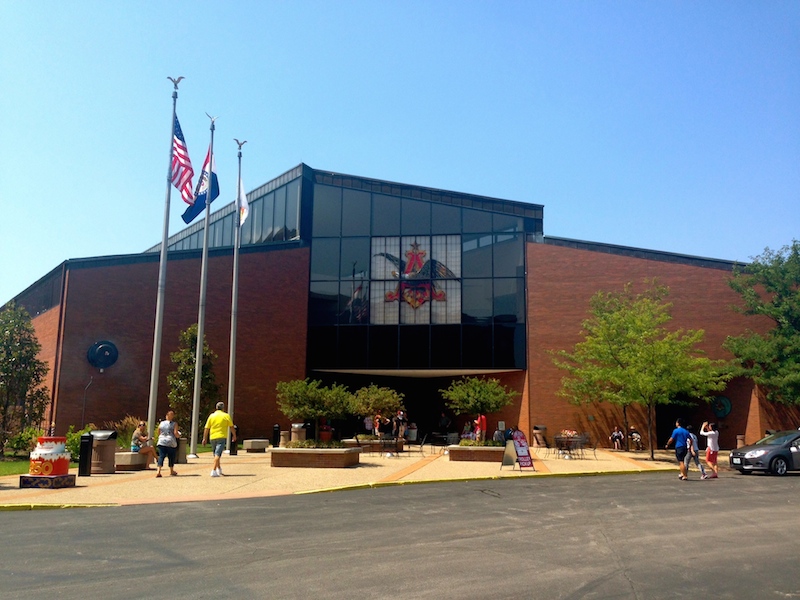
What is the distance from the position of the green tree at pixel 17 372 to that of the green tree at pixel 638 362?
800 inches

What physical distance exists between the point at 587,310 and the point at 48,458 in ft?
75.2

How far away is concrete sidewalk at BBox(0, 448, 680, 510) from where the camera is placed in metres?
12.9

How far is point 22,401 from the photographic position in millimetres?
25219

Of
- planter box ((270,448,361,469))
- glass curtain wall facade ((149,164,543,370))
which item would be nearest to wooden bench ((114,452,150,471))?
planter box ((270,448,361,469))

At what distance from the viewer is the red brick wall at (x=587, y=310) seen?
29828 millimetres

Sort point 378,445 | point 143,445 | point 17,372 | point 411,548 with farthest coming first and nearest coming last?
point 378,445
point 17,372
point 143,445
point 411,548

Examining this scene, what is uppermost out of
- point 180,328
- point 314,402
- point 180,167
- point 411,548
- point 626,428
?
point 180,167

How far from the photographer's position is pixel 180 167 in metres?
21.6

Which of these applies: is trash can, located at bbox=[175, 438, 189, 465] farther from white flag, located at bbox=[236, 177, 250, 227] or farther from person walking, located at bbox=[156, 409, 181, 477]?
white flag, located at bbox=[236, 177, 250, 227]

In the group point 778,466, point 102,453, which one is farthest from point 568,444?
point 102,453

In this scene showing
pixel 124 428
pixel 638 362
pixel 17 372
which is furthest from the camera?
pixel 124 428

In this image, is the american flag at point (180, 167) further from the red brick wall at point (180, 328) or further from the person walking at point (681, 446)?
the person walking at point (681, 446)

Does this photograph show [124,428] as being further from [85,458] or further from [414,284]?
[414,284]

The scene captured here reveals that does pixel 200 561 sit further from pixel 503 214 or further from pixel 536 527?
pixel 503 214
